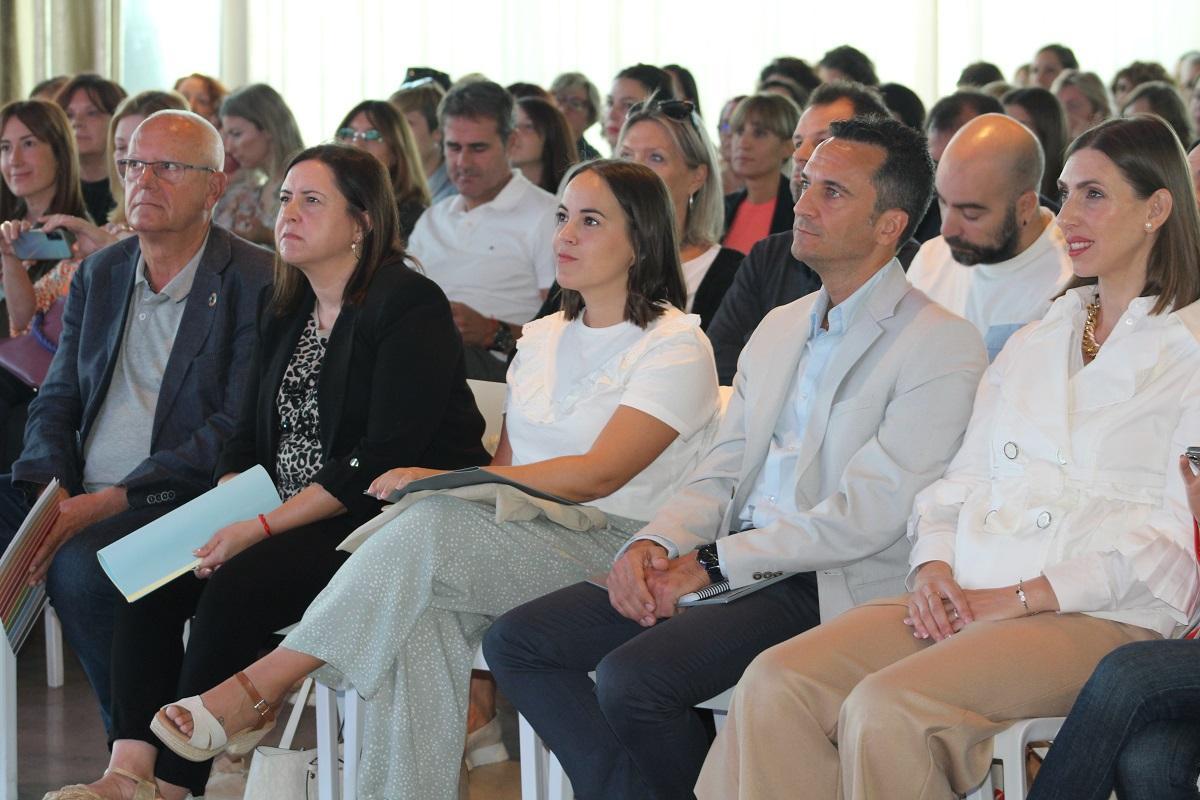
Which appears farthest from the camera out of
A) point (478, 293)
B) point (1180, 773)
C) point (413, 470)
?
point (478, 293)

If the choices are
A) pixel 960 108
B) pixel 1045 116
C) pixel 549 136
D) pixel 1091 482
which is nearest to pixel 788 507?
pixel 1091 482

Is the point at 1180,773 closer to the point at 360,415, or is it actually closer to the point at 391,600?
the point at 391,600

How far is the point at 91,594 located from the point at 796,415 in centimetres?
153

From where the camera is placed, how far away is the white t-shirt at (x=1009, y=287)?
3391 millimetres

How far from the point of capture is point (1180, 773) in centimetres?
204

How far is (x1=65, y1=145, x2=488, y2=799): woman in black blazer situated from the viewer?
9.73 ft

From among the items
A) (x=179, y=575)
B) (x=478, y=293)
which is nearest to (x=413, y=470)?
(x=179, y=575)

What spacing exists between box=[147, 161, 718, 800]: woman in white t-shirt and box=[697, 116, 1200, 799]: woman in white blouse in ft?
2.02

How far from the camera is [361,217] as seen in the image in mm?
3326

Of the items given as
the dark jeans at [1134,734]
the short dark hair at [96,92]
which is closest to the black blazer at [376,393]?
the dark jeans at [1134,734]

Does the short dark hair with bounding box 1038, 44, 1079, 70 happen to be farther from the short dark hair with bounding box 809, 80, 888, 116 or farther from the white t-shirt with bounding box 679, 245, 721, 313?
the white t-shirt with bounding box 679, 245, 721, 313

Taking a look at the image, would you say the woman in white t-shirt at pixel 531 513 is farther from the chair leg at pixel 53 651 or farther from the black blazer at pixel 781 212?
the black blazer at pixel 781 212

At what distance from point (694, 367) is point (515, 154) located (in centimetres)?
234

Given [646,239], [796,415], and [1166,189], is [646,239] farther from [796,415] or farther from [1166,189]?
[1166,189]
